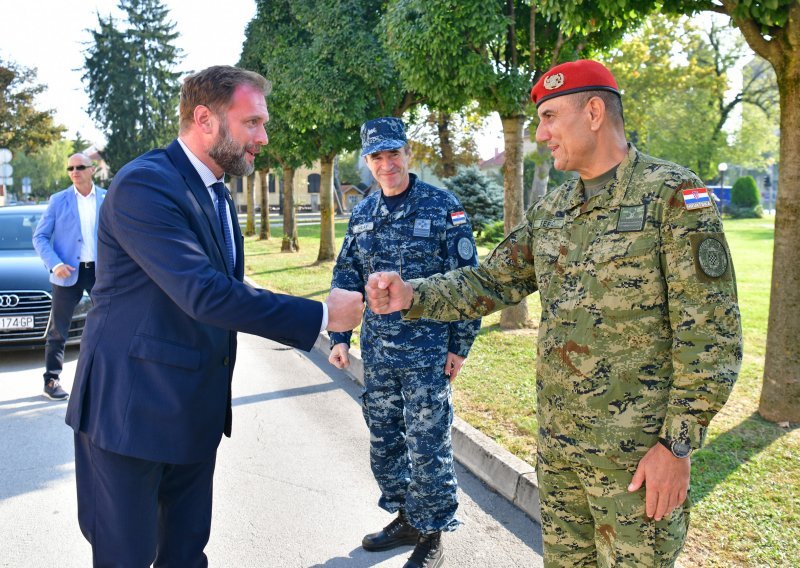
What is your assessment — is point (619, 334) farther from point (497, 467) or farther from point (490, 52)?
point (490, 52)

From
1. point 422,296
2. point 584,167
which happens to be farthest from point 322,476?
point 584,167

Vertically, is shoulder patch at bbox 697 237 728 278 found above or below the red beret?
below

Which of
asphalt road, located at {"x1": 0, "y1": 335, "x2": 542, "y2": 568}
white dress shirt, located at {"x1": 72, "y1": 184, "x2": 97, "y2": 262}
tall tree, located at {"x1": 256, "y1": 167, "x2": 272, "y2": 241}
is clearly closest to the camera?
asphalt road, located at {"x1": 0, "y1": 335, "x2": 542, "y2": 568}

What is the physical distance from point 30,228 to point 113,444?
29.6 ft

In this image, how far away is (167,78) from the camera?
1998 inches

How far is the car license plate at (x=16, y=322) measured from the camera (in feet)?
25.8

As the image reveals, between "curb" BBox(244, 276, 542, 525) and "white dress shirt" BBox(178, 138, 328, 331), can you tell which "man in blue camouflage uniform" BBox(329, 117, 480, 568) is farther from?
"white dress shirt" BBox(178, 138, 328, 331)

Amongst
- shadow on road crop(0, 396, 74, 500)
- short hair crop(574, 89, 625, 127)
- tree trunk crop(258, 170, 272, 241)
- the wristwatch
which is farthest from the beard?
tree trunk crop(258, 170, 272, 241)

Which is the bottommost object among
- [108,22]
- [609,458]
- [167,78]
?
[609,458]

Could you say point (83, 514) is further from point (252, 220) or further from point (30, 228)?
point (252, 220)

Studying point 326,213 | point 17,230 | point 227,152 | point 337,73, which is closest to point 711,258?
point 227,152

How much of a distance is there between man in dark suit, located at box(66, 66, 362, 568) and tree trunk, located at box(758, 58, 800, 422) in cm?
423

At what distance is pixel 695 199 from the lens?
2172 mm

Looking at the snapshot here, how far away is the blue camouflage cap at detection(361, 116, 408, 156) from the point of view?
→ 149 inches
